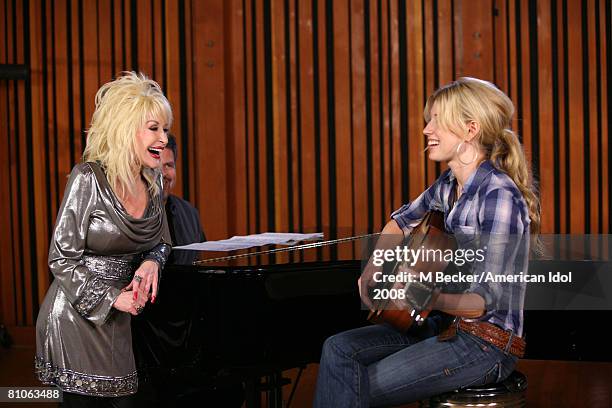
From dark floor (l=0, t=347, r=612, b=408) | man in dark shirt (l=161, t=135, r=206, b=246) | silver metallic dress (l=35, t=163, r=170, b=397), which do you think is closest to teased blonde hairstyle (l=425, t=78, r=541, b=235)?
silver metallic dress (l=35, t=163, r=170, b=397)

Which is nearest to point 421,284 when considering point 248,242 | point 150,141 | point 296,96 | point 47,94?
point 150,141

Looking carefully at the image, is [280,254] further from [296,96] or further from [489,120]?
[296,96]

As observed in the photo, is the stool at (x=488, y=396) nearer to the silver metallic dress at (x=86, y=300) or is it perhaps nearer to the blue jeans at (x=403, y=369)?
the blue jeans at (x=403, y=369)

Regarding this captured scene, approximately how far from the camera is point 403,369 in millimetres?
2375

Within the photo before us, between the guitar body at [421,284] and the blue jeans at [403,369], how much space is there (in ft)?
0.28

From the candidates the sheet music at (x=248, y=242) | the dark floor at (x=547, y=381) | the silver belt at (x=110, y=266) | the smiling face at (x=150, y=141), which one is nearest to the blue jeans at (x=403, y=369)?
the silver belt at (x=110, y=266)

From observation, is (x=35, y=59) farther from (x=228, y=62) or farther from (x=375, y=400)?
(x=375, y=400)

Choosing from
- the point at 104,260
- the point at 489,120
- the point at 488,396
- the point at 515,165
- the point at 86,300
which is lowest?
the point at 488,396

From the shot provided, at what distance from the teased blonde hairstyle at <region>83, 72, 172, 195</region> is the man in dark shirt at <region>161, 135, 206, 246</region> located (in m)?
1.22

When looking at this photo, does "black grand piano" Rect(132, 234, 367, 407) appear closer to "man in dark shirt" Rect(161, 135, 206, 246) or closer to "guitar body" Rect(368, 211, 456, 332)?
"guitar body" Rect(368, 211, 456, 332)

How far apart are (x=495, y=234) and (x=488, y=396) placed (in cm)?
43

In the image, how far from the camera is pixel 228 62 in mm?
5883

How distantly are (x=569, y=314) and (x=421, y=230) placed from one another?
1060 mm

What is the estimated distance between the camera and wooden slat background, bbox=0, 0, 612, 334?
5508mm
